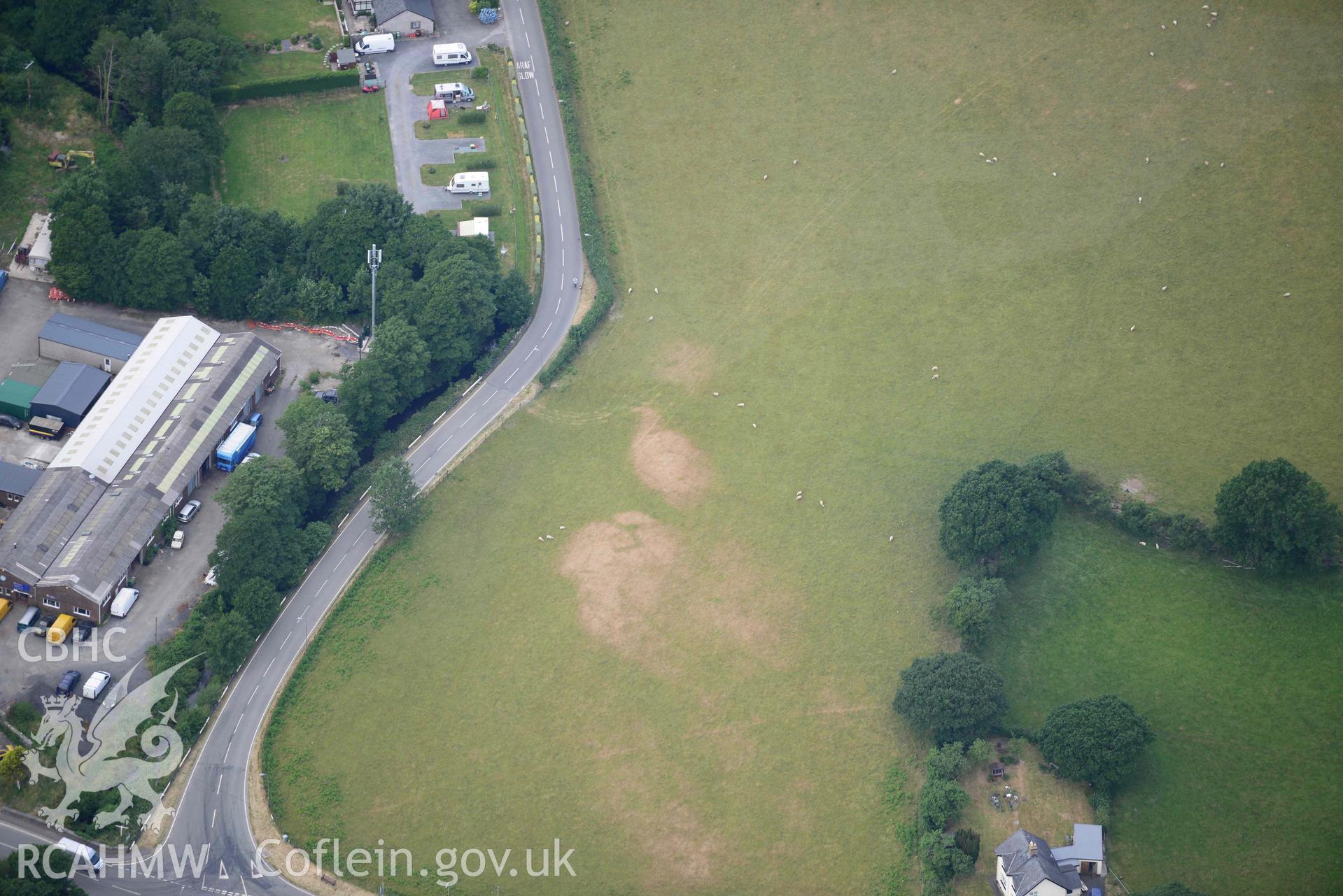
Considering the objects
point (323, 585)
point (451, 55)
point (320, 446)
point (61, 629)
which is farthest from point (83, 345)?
point (451, 55)

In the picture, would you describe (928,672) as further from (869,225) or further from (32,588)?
(32,588)

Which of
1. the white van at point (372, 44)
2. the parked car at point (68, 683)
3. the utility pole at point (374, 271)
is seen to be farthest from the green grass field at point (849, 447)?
the white van at point (372, 44)

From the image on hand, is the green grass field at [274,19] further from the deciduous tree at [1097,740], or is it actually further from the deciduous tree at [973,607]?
the deciduous tree at [1097,740]

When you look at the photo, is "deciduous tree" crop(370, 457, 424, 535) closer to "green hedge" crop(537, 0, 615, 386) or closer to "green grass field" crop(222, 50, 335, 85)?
"green hedge" crop(537, 0, 615, 386)

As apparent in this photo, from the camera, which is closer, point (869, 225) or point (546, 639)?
point (546, 639)

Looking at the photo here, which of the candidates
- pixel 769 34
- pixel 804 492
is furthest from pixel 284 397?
pixel 769 34
